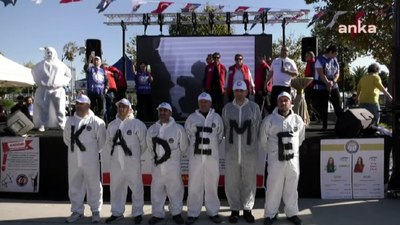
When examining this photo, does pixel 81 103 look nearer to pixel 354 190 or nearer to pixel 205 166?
pixel 205 166

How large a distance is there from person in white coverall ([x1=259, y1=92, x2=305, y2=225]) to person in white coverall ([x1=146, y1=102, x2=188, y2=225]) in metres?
1.09

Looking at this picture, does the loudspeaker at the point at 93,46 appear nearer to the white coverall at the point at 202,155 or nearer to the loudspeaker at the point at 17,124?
the loudspeaker at the point at 17,124

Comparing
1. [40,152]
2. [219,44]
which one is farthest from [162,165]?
[219,44]

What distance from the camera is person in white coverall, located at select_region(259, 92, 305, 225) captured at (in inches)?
221

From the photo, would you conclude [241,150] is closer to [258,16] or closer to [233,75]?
[233,75]

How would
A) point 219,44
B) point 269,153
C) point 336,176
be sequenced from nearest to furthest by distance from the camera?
point 269,153 → point 336,176 → point 219,44

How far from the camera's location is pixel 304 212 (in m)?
6.36

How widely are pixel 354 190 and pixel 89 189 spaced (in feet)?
13.0

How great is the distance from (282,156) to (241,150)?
0.53 meters

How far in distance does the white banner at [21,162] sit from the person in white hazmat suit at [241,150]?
3.28m

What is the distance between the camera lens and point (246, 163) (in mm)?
5828

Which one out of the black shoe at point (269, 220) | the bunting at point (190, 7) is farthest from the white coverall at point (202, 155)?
the bunting at point (190, 7)

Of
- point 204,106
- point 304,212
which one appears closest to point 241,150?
point 204,106

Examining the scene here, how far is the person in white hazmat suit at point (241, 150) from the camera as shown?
5797 mm
